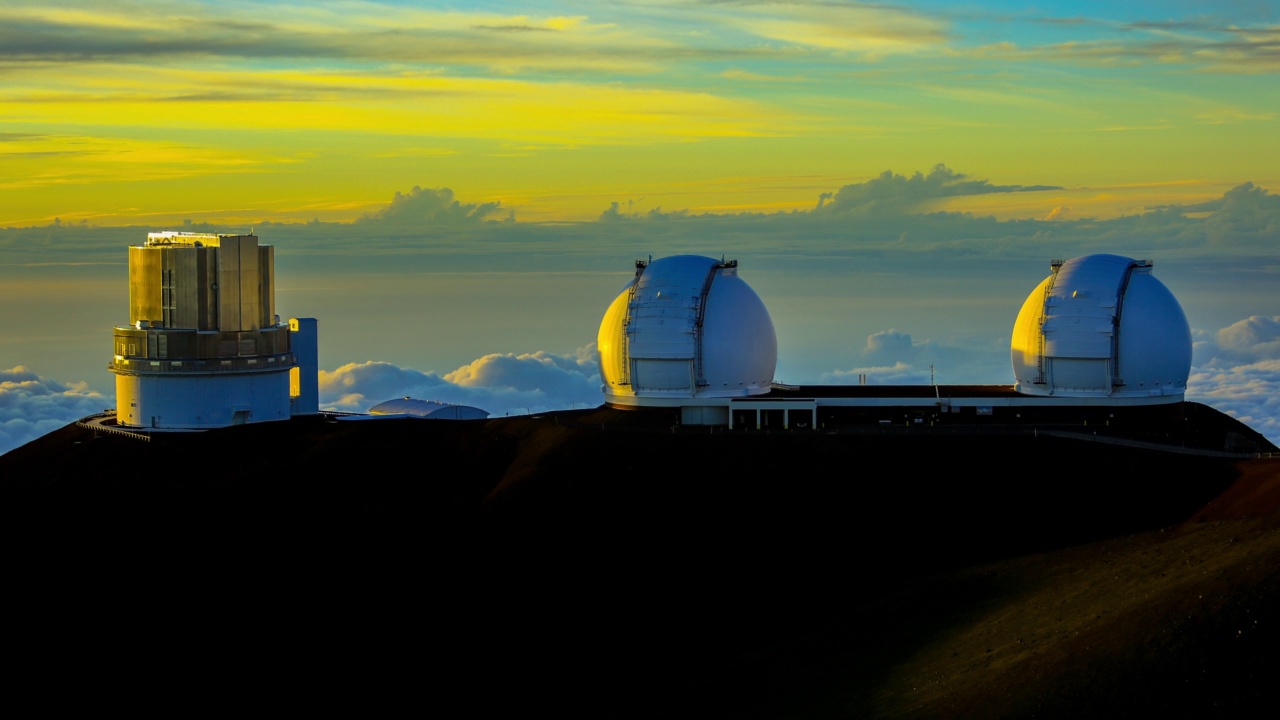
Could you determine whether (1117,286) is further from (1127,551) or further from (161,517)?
(161,517)

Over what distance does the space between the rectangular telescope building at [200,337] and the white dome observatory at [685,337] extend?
16.5 metres

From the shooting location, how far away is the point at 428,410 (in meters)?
82.4

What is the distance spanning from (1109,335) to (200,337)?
132 ft

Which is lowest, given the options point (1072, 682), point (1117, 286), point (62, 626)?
point (62, 626)

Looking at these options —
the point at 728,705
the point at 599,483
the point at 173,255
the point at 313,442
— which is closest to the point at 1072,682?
the point at 728,705

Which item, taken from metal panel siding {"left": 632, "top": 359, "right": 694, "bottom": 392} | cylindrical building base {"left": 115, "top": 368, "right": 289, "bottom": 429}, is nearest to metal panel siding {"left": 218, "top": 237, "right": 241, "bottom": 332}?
cylindrical building base {"left": 115, "top": 368, "right": 289, "bottom": 429}

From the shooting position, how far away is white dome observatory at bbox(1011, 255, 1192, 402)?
234 ft

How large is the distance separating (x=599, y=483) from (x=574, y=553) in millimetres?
4567

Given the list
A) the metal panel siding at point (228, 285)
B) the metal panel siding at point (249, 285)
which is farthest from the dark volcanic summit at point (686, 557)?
the metal panel siding at point (249, 285)

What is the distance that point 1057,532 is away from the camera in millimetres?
58469

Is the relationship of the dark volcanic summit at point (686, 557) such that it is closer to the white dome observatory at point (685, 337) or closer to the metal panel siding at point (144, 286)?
the white dome observatory at point (685, 337)

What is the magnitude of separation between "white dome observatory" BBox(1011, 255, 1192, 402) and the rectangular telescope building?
34993mm

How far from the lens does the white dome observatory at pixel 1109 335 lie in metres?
71.4

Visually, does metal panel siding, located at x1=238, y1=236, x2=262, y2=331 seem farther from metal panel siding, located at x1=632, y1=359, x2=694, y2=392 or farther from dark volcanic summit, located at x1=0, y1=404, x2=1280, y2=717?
metal panel siding, located at x1=632, y1=359, x2=694, y2=392
